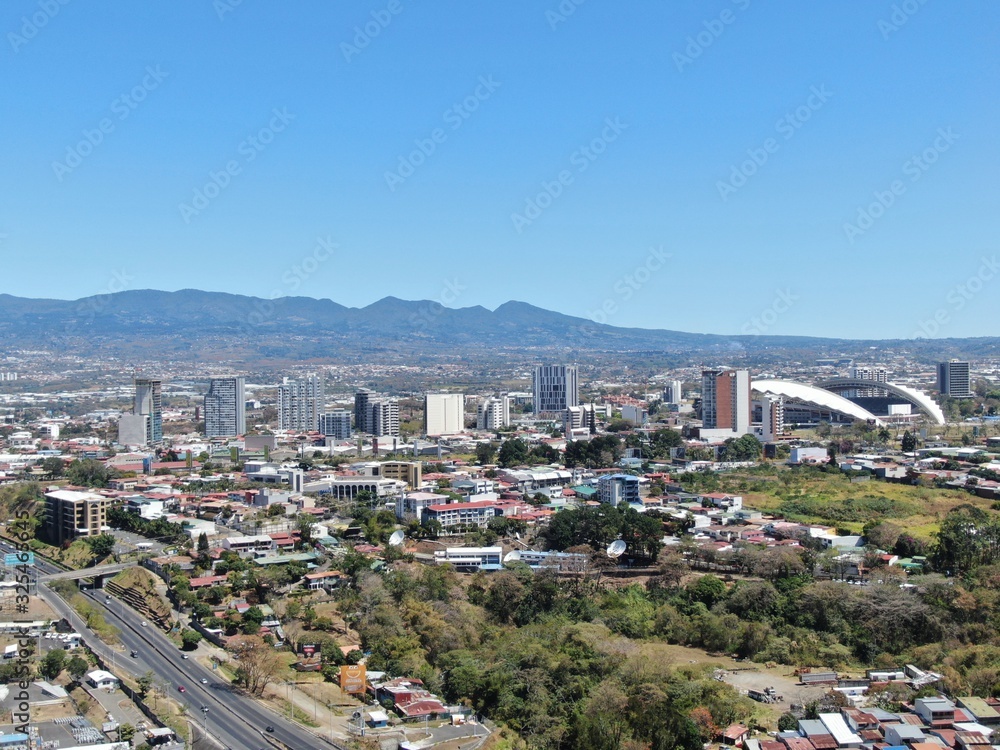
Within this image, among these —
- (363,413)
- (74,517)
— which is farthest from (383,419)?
(74,517)

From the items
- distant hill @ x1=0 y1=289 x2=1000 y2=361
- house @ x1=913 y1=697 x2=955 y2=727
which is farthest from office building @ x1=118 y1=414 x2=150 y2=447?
distant hill @ x1=0 y1=289 x2=1000 y2=361

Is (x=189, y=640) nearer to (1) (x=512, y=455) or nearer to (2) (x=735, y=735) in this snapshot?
(2) (x=735, y=735)

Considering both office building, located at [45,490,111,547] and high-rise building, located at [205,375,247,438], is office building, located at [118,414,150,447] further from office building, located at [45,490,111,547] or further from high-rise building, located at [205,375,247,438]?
office building, located at [45,490,111,547]

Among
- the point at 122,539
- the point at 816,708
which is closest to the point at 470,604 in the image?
the point at 816,708

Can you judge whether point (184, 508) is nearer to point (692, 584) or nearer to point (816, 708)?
point (692, 584)

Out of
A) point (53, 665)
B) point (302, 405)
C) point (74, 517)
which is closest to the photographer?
point (53, 665)

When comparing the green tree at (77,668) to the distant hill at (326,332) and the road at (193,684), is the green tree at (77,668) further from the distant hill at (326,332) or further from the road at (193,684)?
the distant hill at (326,332)

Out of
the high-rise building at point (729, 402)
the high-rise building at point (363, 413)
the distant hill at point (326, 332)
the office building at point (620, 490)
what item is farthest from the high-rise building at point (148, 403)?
the distant hill at point (326, 332)
